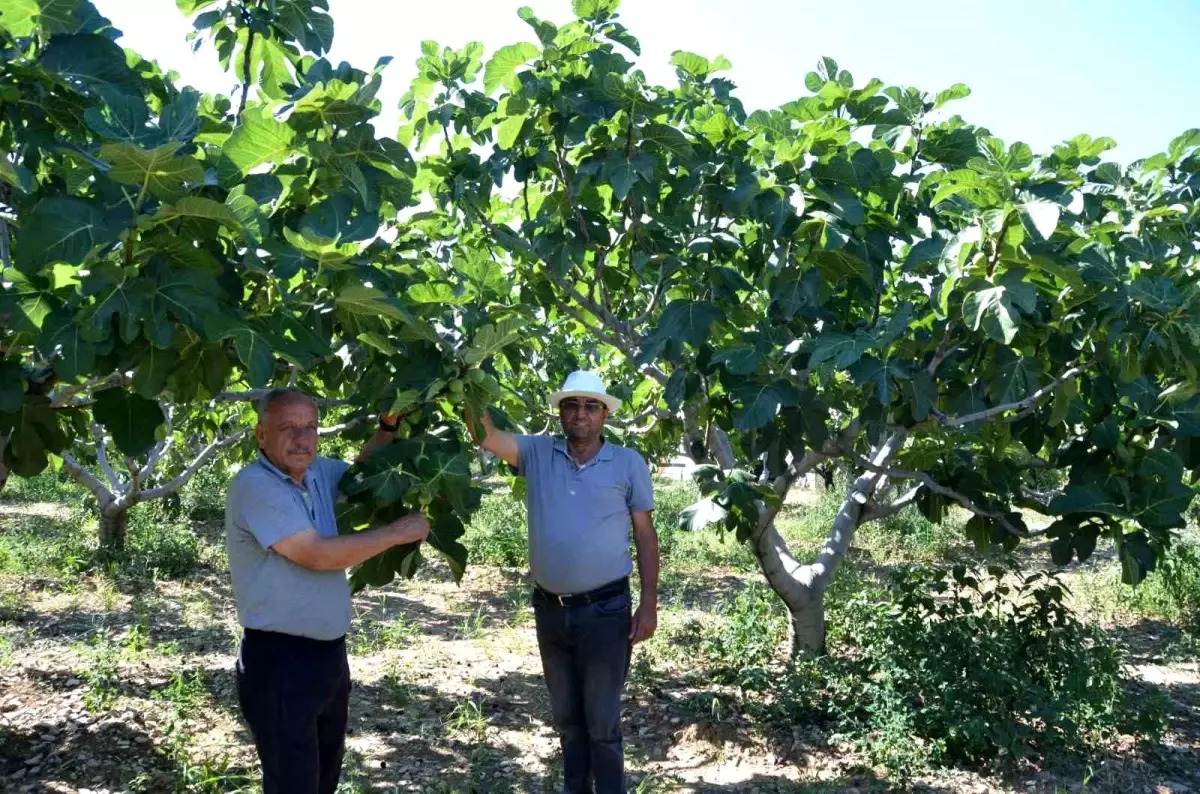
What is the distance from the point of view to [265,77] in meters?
2.79

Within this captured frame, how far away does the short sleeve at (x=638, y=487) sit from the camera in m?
3.17

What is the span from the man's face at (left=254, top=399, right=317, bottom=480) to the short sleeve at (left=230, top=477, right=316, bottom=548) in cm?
12

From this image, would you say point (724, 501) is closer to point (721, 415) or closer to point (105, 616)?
point (721, 415)

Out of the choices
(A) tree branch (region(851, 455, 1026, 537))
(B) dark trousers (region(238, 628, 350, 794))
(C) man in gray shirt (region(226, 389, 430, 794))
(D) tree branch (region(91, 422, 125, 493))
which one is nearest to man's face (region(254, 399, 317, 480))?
(C) man in gray shirt (region(226, 389, 430, 794))

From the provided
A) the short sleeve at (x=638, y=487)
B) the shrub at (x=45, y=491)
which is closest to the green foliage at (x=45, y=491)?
the shrub at (x=45, y=491)

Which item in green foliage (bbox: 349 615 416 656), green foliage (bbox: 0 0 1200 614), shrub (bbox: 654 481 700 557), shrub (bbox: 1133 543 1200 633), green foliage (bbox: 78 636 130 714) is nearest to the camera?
green foliage (bbox: 0 0 1200 614)

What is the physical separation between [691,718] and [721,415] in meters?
1.60

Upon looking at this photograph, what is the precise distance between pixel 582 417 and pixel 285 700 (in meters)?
1.27

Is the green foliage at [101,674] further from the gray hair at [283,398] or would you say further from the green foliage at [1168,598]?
the green foliage at [1168,598]

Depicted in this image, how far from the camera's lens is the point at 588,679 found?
120 inches

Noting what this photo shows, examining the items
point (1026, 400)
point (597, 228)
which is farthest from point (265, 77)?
point (1026, 400)

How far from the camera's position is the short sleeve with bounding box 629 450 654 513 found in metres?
3.17

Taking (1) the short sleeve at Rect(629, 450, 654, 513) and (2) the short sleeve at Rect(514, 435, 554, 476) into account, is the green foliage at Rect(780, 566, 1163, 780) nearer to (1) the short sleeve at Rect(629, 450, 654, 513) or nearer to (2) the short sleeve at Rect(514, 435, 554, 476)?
(1) the short sleeve at Rect(629, 450, 654, 513)

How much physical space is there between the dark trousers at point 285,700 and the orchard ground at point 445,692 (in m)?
1.18
